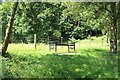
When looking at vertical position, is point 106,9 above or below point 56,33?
above

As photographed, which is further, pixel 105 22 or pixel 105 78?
pixel 105 22

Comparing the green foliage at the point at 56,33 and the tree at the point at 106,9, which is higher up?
the tree at the point at 106,9

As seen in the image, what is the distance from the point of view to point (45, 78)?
332 centimetres

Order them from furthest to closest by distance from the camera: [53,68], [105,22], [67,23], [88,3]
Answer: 1. [67,23]
2. [105,22]
3. [88,3]
4. [53,68]

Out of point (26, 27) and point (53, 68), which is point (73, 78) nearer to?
point (53, 68)

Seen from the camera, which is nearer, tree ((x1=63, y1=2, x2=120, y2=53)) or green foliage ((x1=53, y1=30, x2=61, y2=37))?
tree ((x1=63, y1=2, x2=120, y2=53))

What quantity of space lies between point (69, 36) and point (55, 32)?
3916 millimetres

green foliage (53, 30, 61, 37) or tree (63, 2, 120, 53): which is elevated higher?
tree (63, 2, 120, 53)

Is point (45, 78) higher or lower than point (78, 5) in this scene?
lower

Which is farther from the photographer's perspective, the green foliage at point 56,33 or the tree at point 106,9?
the green foliage at point 56,33

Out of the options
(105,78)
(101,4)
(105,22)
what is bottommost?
(105,78)

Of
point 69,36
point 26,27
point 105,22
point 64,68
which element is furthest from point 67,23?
point 64,68

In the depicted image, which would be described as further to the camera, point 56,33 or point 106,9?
point 56,33

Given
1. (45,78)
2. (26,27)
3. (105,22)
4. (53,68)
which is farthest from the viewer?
(26,27)
